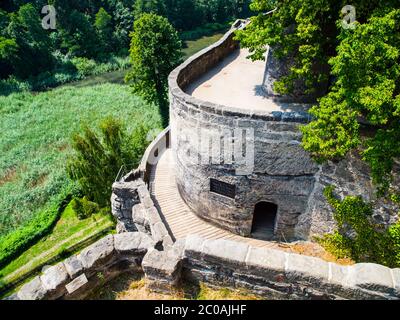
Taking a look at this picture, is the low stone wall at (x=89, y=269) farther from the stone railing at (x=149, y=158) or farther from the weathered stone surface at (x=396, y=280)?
the stone railing at (x=149, y=158)

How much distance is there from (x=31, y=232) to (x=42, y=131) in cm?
1165

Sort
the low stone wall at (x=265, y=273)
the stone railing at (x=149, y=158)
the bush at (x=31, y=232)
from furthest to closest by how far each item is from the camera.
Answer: the bush at (x=31, y=232) < the stone railing at (x=149, y=158) < the low stone wall at (x=265, y=273)

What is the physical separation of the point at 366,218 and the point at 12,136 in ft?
90.8

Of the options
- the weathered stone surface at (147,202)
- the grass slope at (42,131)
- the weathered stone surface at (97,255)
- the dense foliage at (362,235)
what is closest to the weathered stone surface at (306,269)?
the weathered stone surface at (97,255)

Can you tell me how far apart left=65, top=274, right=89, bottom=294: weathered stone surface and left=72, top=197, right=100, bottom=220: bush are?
45.7ft

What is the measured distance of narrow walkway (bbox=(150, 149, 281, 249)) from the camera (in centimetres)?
1147

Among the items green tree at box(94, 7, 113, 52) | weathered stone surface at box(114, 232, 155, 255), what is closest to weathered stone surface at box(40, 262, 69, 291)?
weathered stone surface at box(114, 232, 155, 255)

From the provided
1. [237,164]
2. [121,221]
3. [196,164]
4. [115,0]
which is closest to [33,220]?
[121,221]

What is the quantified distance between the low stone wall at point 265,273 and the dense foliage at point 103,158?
1247cm

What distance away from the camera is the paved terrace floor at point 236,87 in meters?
10.7

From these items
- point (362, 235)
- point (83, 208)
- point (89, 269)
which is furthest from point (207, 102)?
point (83, 208)

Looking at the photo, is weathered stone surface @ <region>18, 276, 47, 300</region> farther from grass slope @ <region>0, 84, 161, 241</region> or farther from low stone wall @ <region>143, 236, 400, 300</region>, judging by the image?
grass slope @ <region>0, 84, 161, 241</region>

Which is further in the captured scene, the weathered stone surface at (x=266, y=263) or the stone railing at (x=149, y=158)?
the stone railing at (x=149, y=158)
